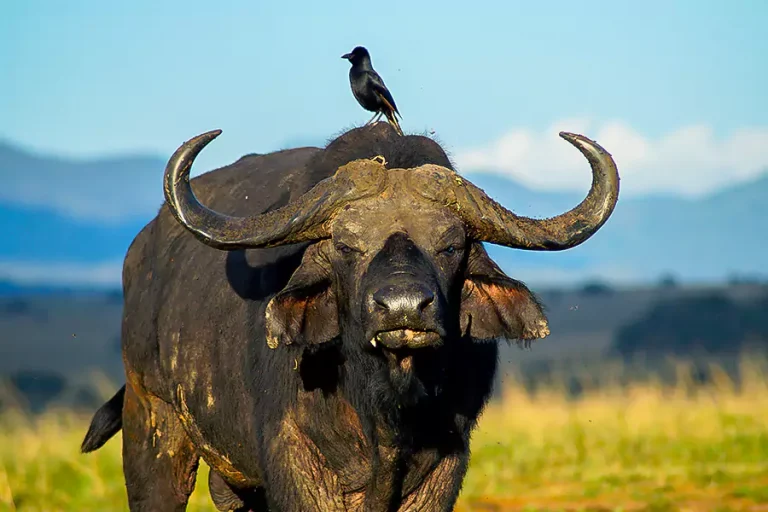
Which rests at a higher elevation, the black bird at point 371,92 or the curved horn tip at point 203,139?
the black bird at point 371,92

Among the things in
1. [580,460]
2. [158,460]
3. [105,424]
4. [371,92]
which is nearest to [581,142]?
[371,92]

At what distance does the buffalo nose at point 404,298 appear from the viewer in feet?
16.8

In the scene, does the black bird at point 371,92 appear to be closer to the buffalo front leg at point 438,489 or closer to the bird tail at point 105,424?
the buffalo front leg at point 438,489

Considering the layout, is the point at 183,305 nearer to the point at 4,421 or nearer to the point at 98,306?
the point at 4,421

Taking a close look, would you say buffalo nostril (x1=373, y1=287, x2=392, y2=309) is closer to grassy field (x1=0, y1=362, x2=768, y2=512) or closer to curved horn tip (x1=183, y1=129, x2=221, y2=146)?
curved horn tip (x1=183, y1=129, x2=221, y2=146)

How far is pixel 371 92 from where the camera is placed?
7.59 m

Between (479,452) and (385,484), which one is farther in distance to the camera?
(479,452)

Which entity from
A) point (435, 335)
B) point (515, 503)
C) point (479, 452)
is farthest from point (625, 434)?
point (435, 335)

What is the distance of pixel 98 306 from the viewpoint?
9419cm

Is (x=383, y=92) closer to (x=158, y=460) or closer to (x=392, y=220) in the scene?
(x=392, y=220)

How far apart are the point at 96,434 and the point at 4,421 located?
7589 millimetres

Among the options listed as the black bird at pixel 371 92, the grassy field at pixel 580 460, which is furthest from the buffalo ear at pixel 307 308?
the grassy field at pixel 580 460

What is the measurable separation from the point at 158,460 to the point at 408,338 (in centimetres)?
338

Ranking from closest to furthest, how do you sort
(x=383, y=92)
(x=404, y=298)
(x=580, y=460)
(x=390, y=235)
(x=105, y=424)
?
(x=404, y=298)
(x=390, y=235)
(x=383, y=92)
(x=105, y=424)
(x=580, y=460)
